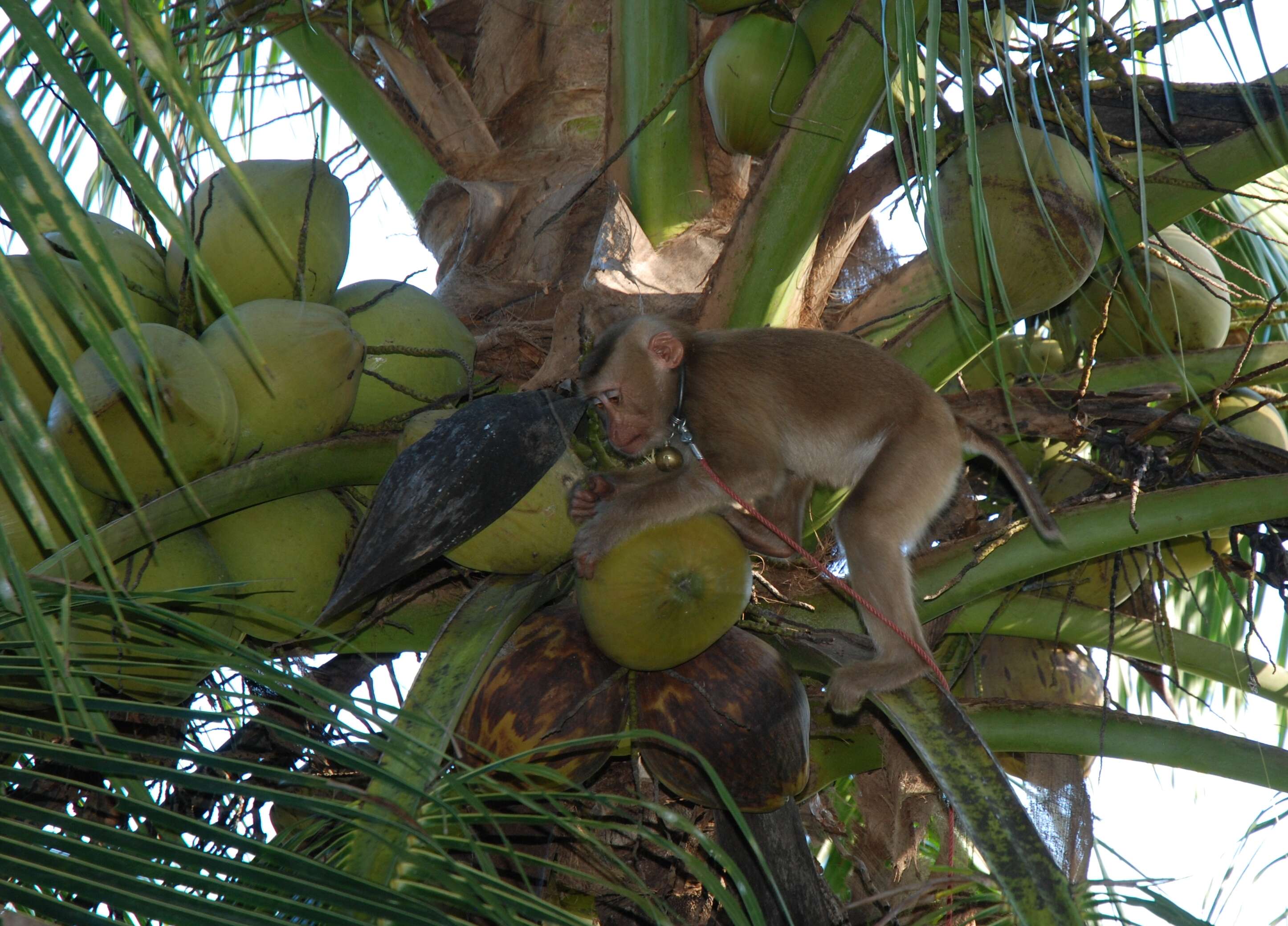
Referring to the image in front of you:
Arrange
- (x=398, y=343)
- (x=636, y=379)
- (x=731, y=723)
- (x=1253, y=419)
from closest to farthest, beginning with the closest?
(x=731, y=723)
(x=398, y=343)
(x=636, y=379)
(x=1253, y=419)

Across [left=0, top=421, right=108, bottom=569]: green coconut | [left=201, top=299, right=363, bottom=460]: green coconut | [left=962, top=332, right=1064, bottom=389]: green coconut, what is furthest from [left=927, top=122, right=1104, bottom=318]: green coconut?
[left=0, top=421, right=108, bottom=569]: green coconut

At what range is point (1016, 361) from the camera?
3.55 m

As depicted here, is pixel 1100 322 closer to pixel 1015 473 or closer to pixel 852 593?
pixel 1015 473

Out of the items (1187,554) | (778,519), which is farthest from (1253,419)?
(778,519)

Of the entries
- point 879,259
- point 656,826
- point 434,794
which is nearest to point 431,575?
point 656,826

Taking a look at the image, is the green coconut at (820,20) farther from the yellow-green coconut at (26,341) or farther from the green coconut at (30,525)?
the green coconut at (30,525)

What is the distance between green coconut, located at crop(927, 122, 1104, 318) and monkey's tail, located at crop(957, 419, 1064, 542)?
43cm

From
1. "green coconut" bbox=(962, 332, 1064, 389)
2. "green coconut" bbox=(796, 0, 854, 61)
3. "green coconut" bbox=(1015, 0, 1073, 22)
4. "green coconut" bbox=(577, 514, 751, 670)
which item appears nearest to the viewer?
"green coconut" bbox=(577, 514, 751, 670)

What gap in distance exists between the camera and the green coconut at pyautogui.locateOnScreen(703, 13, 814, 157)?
9.93ft

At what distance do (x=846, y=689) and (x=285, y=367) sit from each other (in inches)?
54.6

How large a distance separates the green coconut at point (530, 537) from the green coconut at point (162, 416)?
529mm

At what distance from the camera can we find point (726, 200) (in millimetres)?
3518

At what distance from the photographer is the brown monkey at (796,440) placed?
9.48ft

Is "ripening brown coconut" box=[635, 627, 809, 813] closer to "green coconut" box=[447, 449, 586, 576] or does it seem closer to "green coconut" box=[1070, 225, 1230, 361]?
"green coconut" box=[447, 449, 586, 576]
